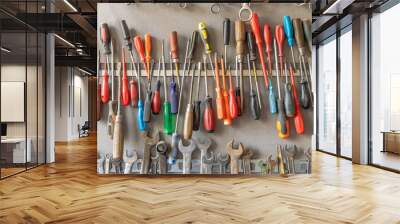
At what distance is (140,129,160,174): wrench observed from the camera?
4246 mm

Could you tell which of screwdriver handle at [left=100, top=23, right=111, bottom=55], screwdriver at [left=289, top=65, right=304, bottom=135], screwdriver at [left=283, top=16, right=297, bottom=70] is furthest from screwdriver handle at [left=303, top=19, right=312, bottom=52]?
screwdriver handle at [left=100, top=23, right=111, bottom=55]

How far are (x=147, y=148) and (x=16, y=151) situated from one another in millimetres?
2047

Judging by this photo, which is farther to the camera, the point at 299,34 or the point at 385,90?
the point at 385,90

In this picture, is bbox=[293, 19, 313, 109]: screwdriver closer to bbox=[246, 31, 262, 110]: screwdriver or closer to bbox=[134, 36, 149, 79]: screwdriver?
bbox=[246, 31, 262, 110]: screwdriver

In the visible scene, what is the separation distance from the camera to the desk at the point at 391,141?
5.08 meters

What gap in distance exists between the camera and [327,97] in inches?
305

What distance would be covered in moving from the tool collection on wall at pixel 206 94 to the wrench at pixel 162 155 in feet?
0.04

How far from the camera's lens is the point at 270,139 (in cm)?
431

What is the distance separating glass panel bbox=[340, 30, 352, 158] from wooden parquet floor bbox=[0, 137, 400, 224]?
1813mm

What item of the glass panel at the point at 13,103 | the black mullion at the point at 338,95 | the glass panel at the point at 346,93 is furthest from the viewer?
the black mullion at the point at 338,95

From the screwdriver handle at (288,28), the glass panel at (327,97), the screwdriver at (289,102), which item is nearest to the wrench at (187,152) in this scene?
the screwdriver at (289,102)

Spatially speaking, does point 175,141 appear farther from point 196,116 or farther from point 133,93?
point 133,93

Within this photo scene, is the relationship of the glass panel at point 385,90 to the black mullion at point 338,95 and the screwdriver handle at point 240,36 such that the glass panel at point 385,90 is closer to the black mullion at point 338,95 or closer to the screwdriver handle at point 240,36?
the black mullion at point 338,95

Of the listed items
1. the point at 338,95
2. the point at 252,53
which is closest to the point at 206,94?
the point at 252,53
